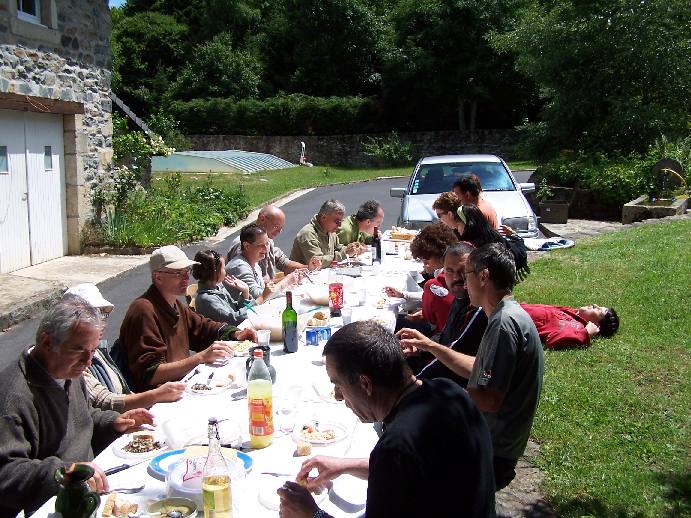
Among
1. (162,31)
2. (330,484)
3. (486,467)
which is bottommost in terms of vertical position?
(330,484)

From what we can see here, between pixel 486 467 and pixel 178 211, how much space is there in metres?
12.6

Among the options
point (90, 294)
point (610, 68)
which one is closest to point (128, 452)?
point (90, 294)

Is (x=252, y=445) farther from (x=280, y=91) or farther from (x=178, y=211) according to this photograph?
(x=280, y=91)

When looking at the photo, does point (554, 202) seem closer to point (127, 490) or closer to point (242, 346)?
point (242, 346)

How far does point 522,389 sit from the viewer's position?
10.9ft

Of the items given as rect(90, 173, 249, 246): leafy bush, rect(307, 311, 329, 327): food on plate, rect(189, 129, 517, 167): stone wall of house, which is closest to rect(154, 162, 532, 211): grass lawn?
rect(189, 129, 517, 167): stone wall of house

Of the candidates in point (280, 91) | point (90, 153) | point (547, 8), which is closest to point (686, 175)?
point (547, 8)

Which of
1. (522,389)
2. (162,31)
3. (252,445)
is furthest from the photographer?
(162,31)

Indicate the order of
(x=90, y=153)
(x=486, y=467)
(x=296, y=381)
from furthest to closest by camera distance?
(x=90, y=153), (x=296, y=381), (x=486, y=467)

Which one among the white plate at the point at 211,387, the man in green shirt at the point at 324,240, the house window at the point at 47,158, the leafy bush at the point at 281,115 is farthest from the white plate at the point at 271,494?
the leafy bush at the point at 281,115

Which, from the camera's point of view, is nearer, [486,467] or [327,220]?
[486,467]

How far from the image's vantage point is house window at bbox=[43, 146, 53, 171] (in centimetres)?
1116

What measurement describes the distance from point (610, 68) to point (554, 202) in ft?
19.1

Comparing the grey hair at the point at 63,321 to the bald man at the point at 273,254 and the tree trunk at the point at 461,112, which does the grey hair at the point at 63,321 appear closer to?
the bald man at the point at 273,254
